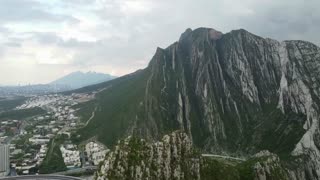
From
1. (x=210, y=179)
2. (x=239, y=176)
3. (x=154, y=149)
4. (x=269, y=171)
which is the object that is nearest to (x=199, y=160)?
(x=210, y=179)

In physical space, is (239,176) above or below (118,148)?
below

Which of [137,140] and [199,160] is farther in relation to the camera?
[199,160]

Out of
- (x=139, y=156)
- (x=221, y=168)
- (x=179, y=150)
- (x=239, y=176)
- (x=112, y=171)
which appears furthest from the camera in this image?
(x=239, y=176)

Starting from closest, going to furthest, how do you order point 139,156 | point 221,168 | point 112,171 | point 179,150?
1. point 112,171
2. point 139,156
3. point 179,150
4. point 221,168

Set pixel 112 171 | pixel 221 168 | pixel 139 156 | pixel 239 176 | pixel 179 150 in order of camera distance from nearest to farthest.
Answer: pixel 112 171 < pixel 139 156 < pixel 179 150 < pixel 221 168 < pixel 239 176

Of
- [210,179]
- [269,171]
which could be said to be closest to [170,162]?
[210,179]

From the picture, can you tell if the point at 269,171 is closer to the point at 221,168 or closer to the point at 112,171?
the point at 221,168

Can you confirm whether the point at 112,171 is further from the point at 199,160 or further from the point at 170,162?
the point at 199,160

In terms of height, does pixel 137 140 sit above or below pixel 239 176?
above

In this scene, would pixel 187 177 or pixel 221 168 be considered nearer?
pixel 187 177
